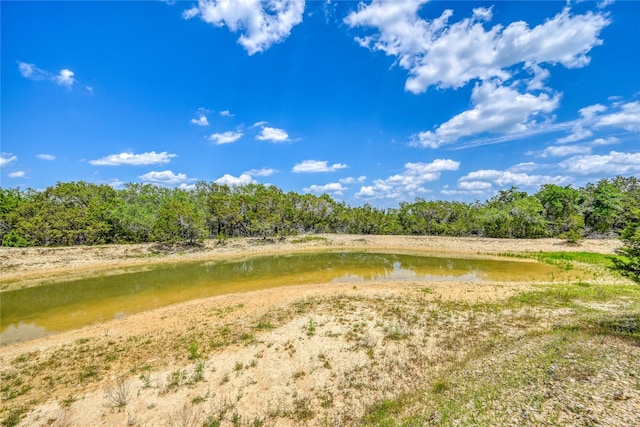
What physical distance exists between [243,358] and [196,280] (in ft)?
64.2

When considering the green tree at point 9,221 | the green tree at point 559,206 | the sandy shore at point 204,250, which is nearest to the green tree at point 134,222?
the sandy shore at point 204,250

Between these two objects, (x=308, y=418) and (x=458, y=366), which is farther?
(x=458, y=366)

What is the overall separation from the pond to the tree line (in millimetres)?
16227

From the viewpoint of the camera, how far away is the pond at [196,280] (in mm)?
18984

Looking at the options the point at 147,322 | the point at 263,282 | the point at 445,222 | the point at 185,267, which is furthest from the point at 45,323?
the point at 445,222

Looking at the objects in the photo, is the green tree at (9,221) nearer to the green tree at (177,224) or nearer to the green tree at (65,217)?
the green tree at (65,217)

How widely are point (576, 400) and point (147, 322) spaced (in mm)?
19054

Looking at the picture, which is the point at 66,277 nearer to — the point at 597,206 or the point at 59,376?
the point at 59,376

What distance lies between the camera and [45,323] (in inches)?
699

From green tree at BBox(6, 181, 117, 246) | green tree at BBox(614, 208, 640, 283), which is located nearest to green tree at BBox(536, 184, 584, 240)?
green tree at BBox(614, 208, 640, 283)

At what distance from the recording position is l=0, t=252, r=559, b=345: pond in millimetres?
18984

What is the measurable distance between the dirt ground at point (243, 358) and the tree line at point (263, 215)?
32960 mm

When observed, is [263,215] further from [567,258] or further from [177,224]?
[567,258]

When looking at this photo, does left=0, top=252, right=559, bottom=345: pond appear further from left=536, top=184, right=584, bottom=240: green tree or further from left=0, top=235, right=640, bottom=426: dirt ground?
left=536, top=184, right=584, bottom=240: green tree
